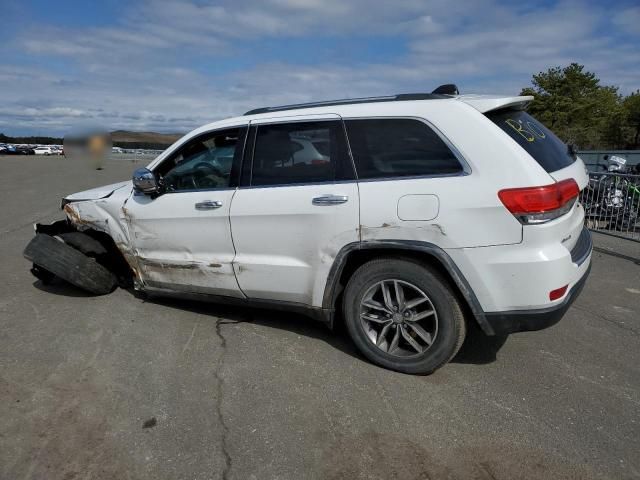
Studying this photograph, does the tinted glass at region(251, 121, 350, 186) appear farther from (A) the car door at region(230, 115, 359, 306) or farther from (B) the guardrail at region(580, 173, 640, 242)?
(B) the guardrail at region(580, 173, 640, 242)

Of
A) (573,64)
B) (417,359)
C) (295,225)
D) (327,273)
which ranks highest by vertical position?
(573,64)

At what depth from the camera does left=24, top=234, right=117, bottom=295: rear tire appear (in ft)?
15.0

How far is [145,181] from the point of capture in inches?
157

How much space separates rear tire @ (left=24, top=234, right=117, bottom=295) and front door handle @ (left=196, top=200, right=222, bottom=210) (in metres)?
1.59

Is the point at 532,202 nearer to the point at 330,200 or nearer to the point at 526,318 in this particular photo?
the point at 526,318

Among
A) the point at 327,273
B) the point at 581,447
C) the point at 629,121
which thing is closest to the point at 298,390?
the point at 327,273

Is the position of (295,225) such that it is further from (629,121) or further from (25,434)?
(629,121)

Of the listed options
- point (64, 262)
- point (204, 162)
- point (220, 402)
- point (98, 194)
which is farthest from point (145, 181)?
point (220, 402)

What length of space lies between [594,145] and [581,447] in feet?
132

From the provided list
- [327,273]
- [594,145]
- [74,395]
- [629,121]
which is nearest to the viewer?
[74,395]

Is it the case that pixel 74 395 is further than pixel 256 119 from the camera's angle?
No

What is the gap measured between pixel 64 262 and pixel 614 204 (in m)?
8.41

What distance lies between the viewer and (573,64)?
44.5 metres

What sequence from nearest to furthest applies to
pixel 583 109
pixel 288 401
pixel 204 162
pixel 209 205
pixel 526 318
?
pixel 526 318 → pixel 288 401 → pixel 209 205 → pixel 204 162 → pixel 583 109
